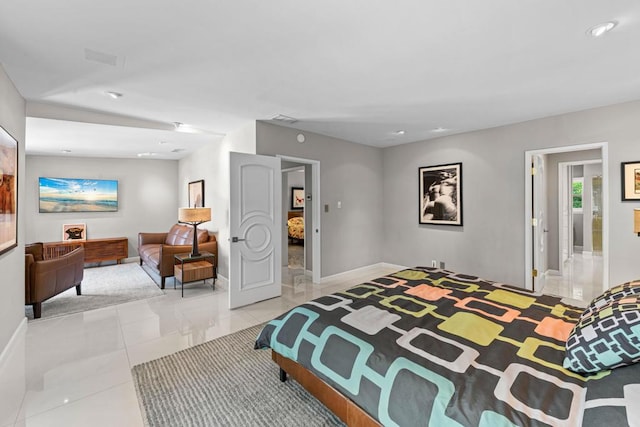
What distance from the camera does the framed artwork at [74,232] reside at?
6.00 meters

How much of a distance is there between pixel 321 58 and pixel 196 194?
4387mm

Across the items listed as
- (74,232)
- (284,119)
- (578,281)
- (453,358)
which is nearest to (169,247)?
(284,119)

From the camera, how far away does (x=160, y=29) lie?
1853 millimetres

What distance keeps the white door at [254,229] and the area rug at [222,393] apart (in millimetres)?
1158

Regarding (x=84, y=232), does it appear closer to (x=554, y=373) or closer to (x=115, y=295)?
(x=115, y=295)

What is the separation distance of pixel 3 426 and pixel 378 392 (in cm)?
225

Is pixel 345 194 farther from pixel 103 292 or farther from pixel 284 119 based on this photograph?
pixel 103 292

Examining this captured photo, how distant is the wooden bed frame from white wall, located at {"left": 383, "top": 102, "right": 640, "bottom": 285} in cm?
364

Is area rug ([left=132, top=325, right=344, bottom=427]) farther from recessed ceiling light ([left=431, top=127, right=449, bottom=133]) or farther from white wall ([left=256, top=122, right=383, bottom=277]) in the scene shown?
recessed ceiling light ([left=431, top=127, right=449, bottom=133])

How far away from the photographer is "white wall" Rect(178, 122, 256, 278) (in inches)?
163

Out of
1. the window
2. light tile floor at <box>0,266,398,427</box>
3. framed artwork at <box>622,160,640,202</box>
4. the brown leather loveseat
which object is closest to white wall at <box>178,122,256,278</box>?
the brown leather loveseat

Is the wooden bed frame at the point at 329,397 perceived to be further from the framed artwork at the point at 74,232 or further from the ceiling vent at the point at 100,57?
the framed artwork at the point at 74,232

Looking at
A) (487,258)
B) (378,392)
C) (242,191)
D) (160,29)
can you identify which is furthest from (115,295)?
(487,258)

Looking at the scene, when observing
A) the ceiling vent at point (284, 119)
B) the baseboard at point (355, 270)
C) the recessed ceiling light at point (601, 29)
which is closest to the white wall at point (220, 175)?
the ceiling vent at point (284, 119)
